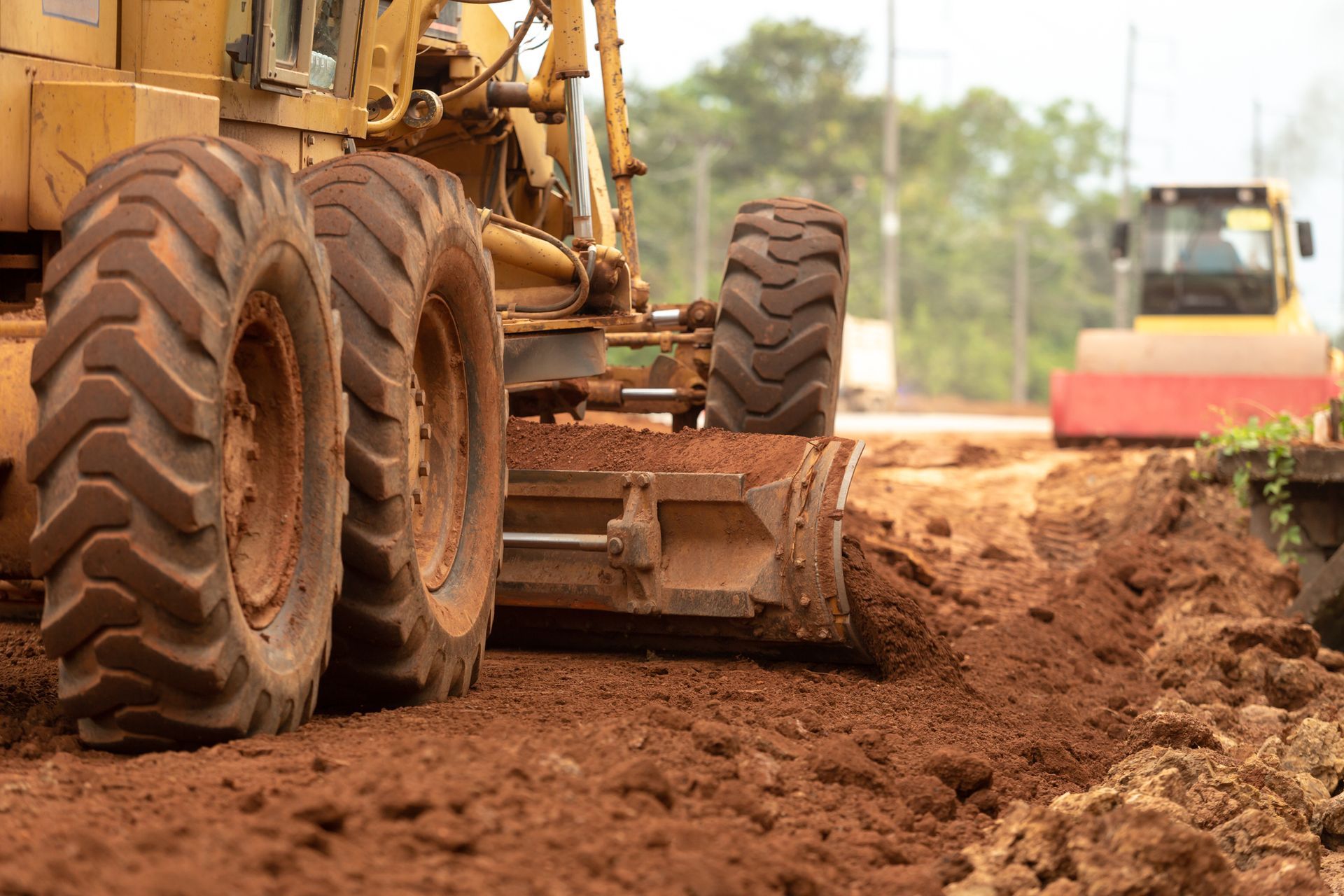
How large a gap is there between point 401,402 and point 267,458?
461 millimetres

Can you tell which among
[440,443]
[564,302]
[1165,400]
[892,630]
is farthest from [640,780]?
[1165,400]

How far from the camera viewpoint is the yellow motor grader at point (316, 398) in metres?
3.50

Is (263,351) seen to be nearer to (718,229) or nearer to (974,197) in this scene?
(718,229)

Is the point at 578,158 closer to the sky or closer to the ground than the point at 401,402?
closer to the sky

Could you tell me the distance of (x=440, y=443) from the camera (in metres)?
5.38

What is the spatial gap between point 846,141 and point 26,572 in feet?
166

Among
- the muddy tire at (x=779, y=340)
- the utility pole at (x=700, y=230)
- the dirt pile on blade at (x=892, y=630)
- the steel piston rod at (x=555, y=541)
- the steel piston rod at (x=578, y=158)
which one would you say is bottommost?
the dirt pile on blade at (x=892, y=630)

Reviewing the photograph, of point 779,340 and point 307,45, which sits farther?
point 779,340

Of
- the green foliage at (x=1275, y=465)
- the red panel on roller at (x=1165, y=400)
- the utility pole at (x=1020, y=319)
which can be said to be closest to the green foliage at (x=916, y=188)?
the utility pole at (x=1020, y=319)

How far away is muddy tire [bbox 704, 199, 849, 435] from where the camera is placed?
765 cm

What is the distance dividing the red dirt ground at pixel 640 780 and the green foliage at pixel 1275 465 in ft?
6.63

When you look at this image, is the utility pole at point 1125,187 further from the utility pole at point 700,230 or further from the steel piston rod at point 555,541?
the steel piston rod at point 555,541

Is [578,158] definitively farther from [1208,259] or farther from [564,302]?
[1208,259]

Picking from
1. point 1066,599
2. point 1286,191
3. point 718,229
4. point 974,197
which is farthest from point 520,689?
point 974,197
